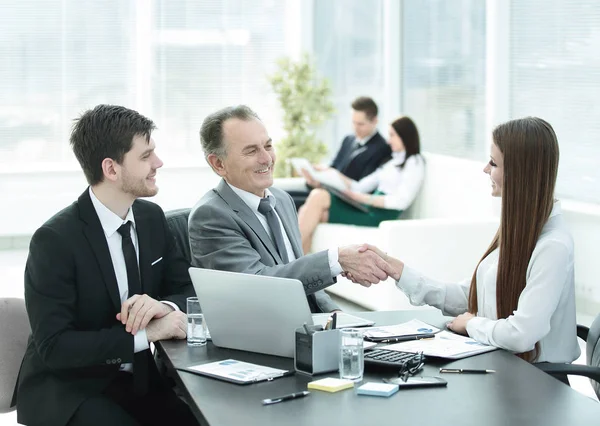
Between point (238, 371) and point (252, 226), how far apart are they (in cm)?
95

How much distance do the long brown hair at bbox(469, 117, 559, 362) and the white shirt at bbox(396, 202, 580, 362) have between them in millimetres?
35

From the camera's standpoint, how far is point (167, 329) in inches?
103

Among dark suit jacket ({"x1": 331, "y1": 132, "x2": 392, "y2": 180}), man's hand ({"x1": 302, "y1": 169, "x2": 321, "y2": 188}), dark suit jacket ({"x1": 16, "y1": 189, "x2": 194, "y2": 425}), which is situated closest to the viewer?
dark suit jacket ({"x1": 16, "y1": 189, "x2": 194, "y2": 425})

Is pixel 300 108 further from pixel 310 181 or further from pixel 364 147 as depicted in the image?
pixel 310 181

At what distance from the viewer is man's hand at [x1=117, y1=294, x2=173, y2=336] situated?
2.60m

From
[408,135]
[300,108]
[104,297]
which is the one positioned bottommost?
[104,297]

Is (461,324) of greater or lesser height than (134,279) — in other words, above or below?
below

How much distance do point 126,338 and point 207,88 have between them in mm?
7595

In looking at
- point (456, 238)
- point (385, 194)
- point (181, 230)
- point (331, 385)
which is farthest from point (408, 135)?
point (331, 385)

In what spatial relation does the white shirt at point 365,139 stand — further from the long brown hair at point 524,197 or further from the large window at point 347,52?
the long brown hair at point 524,197

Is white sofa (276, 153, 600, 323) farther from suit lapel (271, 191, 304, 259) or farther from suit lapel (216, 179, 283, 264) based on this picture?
suit lapel (216, 179, 283, 264)

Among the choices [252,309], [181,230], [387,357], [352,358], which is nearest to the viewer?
[352,358]

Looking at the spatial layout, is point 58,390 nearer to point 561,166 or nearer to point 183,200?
point 561,166


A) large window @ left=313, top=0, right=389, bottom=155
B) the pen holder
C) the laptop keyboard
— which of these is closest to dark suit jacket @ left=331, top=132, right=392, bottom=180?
large window @ left=313, top=0, right=389, bottom=155
